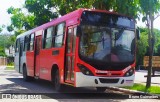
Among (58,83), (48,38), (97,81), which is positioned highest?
(48,38)

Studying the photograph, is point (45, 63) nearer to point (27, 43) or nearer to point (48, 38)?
point (48, 38)

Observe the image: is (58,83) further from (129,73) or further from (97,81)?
(129,73)

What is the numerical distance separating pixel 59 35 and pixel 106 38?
2.69m

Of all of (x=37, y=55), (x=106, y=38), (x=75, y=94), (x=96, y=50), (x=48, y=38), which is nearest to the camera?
(x=96, y=50)

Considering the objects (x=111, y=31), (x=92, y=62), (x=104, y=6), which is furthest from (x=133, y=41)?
(x=104, y=6)

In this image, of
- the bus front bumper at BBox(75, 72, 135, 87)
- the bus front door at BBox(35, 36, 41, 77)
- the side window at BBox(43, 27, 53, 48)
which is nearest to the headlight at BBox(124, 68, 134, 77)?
the bus front bumper at BBox(75, 72, 135, 87)

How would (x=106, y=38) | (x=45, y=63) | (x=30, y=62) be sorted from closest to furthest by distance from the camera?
1. (x=106, y=38)
2. (x=45, y=63)
3. (x=30, y=62)

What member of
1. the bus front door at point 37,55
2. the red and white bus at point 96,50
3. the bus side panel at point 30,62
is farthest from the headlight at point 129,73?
the bus side panel at point 30,62

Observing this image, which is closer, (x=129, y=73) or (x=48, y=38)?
(x=129, y=73)

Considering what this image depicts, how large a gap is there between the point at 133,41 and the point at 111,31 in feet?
3.32

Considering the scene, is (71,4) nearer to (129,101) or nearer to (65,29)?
(65,29)

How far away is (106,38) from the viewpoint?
473 inches

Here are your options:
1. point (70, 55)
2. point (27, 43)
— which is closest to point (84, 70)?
point (70, 55)

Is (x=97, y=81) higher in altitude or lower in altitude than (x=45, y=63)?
lower
